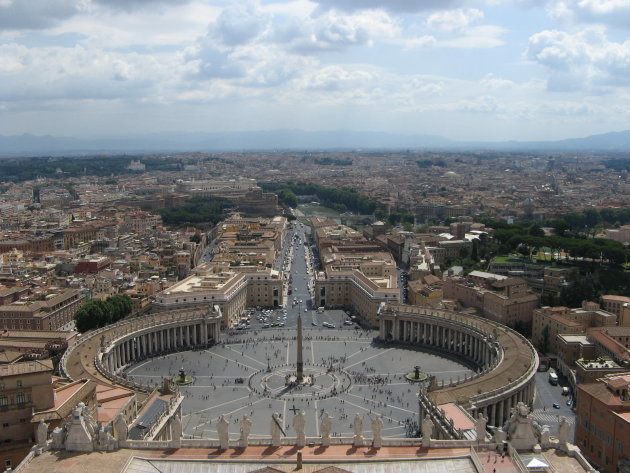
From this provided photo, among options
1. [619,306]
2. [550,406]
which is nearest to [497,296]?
[619,306]

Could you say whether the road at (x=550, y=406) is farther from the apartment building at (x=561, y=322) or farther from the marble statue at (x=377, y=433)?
the marble statue at (x=377, y=433)

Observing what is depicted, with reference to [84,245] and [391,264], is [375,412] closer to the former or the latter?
[391,264]

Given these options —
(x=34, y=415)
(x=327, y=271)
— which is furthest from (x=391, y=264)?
(x=34, y=415)

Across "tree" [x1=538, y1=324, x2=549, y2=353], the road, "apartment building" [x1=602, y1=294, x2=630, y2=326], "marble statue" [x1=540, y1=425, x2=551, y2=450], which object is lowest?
the road

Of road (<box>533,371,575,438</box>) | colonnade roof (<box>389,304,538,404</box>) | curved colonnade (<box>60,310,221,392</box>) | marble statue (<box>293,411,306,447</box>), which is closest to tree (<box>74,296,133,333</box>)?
curved colonnade (<box>60,310,221,392</box>)

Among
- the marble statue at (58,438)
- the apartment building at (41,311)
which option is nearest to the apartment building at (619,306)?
the marble statue at (58,438)

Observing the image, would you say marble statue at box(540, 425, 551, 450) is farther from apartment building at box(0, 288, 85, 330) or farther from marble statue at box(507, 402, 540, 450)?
apartment building at box(0, 288, 85, 330)
